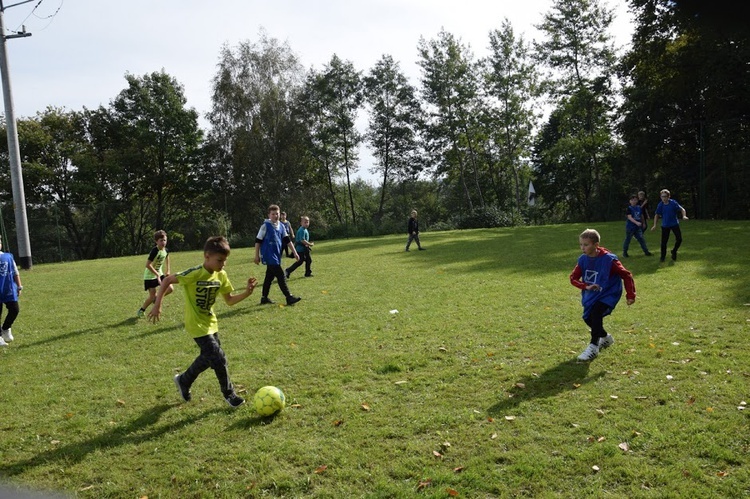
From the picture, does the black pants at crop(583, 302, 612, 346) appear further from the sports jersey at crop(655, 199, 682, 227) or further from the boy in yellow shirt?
the sports jersey at crop(655, 199, 682, 227)

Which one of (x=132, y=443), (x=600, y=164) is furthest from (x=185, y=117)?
(x=132, y=443)

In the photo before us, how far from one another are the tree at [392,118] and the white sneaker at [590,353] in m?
46.3

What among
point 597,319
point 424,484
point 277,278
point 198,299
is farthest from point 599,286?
point 277,278

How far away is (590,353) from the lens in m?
6.57

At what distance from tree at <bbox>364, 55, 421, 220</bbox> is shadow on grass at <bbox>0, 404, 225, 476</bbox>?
Result: 4805 cm

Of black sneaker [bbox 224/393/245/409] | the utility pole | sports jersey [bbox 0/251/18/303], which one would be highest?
the utility pole

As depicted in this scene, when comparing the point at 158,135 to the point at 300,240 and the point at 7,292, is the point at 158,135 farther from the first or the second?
the point at 7,292

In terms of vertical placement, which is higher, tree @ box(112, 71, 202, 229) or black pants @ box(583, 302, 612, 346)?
tree @ box(112, 71, 202, 229)

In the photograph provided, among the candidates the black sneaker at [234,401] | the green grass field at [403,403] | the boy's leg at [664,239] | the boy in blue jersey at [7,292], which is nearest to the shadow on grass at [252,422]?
the green grass field at [403,403]

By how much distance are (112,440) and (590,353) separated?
530cm

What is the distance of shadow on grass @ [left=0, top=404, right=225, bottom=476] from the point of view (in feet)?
14.8

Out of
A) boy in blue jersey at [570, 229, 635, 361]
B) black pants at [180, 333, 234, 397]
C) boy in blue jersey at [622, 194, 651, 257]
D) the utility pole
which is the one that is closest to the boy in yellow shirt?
black pants at [180, 333, 234, 397]

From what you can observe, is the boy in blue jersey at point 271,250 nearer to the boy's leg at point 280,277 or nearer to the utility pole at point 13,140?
the boy's leg at point 280,277

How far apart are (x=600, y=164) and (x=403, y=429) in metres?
45.6
